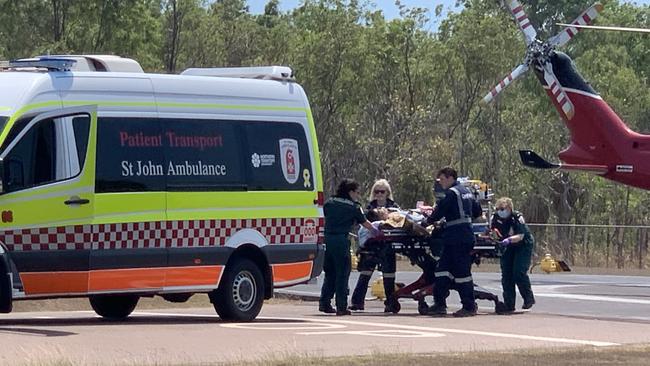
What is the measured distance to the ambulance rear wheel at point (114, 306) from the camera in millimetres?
18047

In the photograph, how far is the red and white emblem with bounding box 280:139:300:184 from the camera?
1788 cm

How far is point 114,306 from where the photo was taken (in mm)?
18141

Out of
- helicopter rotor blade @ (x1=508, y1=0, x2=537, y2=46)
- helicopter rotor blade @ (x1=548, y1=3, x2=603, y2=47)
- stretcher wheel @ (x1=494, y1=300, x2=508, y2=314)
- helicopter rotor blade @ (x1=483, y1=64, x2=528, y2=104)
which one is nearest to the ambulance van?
stretcher wheel @ (x1=494, y1=300, x2=508, y2=314)

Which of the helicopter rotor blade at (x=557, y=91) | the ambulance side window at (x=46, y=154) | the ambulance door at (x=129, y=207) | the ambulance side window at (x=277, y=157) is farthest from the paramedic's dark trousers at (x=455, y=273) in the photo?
the helicopter rotor blade at (x=557, y=91)

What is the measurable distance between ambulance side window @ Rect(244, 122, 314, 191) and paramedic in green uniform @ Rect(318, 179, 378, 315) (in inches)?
37.1

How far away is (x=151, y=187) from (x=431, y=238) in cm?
461

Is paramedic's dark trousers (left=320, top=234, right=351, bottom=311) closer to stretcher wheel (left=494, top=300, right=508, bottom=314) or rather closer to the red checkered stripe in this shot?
the red checkered stripe

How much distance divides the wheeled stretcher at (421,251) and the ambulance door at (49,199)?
5.02m

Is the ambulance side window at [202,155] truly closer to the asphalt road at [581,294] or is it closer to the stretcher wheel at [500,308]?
the stretcher wheel at [500,308]

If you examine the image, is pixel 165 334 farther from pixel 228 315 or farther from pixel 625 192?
pixel 625 192

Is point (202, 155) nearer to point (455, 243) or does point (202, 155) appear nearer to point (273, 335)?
point (273, 335)

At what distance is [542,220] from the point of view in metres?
53.6

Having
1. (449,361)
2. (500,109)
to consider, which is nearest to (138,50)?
(500,109)

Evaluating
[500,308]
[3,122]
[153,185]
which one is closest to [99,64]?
[153,185]
